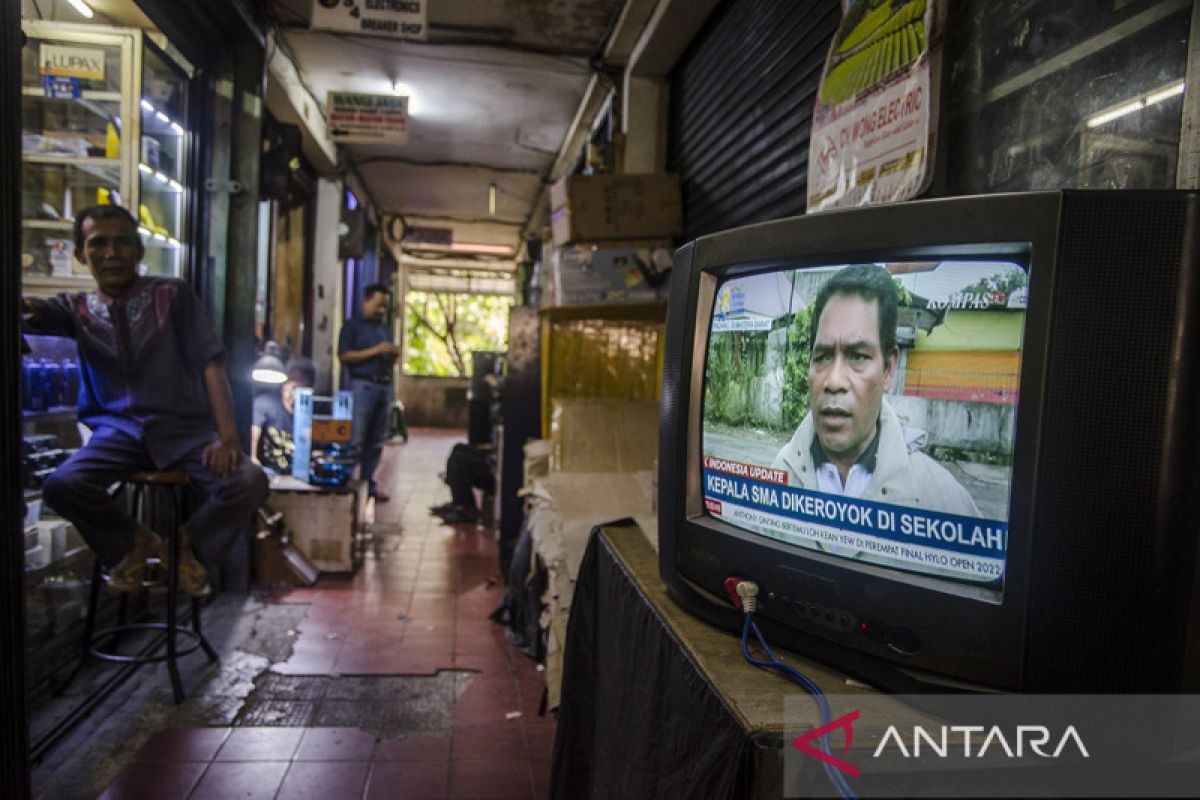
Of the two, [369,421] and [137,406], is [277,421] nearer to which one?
[369,421]

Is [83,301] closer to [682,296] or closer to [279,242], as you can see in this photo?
[682,296]

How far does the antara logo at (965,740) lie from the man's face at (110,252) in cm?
274

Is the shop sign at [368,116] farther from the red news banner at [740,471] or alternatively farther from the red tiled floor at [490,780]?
the red news banner at [740,471]

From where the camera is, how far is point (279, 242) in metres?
6.83

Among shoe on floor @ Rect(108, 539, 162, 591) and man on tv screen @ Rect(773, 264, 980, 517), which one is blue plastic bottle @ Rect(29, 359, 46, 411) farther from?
man on tv screen @ Rect(773, 264, 980, 517)

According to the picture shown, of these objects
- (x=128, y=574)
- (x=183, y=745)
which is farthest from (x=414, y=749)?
(x=128, y=574)

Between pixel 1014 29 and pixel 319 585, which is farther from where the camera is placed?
pixel 319 585

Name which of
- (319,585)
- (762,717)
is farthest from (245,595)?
(762,717)

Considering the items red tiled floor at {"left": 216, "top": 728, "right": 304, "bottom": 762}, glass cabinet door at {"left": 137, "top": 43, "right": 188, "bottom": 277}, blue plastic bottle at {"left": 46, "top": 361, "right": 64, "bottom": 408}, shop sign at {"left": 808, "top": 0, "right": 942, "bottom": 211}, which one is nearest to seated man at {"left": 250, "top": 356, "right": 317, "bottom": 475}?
glass cabinet door at {"left": 137, "top": 43, "right": 188, "bottom": 277}

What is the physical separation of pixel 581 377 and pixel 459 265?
1207 cm

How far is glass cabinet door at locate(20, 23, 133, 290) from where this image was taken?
9.95 feet

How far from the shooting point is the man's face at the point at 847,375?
3.27ft

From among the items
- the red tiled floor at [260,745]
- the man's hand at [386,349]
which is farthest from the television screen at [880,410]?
the man's hand at [386,349]

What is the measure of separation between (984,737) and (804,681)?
0.68ft
